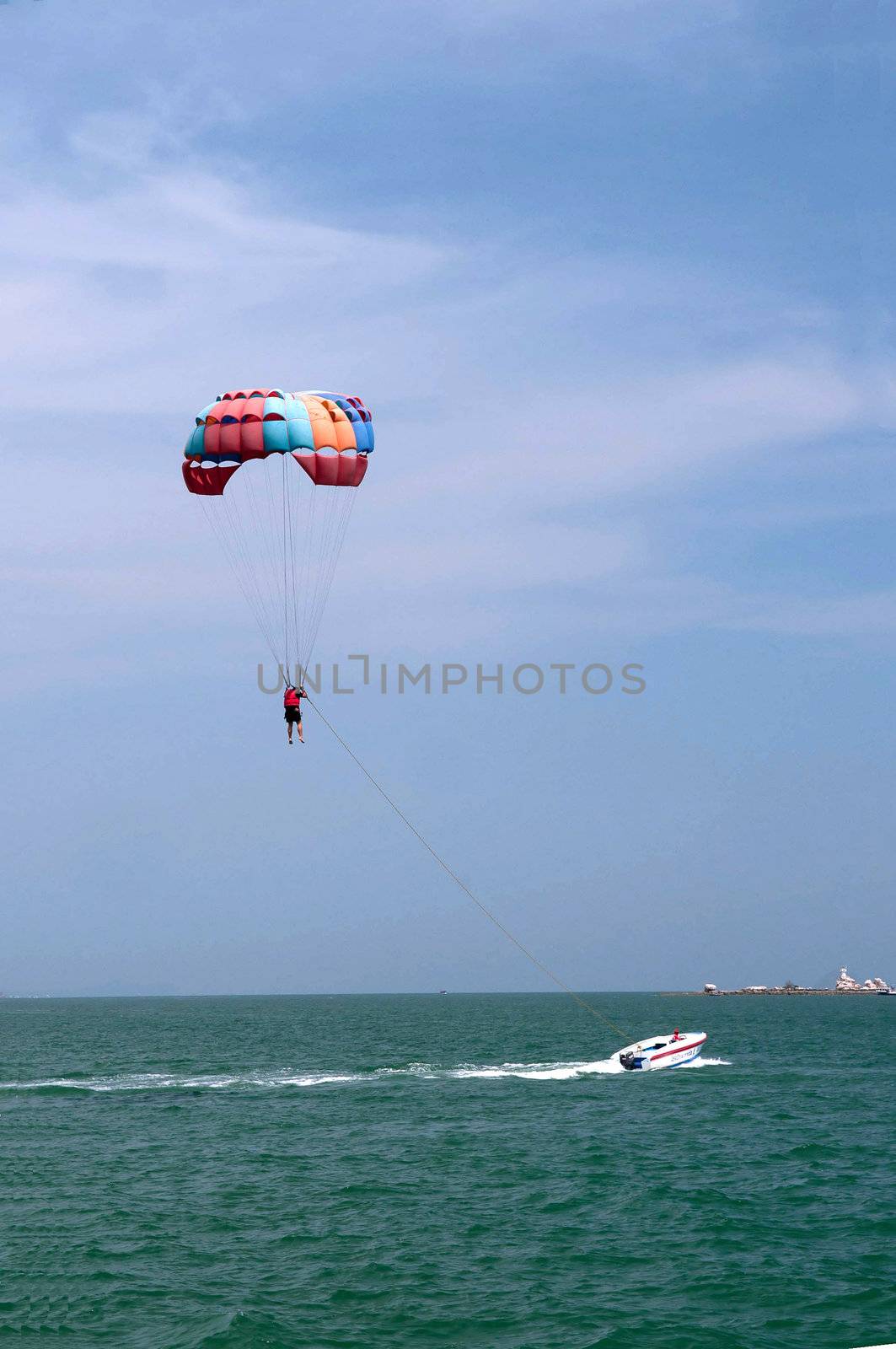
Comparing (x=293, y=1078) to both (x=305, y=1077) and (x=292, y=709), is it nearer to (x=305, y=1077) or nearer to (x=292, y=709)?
(x=305, y=1077)

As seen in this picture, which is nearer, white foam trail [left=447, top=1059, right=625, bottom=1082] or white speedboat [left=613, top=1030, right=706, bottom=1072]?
white foam trail [left=447, top=1059, right=625, bottom=1082]

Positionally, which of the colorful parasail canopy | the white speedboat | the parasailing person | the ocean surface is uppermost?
the colorful parasail canopy

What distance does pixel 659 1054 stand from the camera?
2162 inches

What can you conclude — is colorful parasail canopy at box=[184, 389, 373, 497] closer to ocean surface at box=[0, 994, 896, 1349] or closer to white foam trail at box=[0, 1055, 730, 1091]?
ocean surface at box=[0, 994, 896, 1349]

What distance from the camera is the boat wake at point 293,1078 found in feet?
166

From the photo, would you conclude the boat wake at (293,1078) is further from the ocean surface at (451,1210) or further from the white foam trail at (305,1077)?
the ocean surface at (451,1210)

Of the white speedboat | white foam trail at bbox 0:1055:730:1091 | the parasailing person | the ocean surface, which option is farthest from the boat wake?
the parasailing person

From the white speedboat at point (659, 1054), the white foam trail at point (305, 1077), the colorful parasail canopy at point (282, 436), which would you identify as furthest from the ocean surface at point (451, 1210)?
the colorful parasail canopy at point (282, 436)

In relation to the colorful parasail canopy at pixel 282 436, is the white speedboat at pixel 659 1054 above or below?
below

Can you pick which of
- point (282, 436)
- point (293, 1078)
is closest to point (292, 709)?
point (282, 436)

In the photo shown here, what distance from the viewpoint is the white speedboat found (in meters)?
54.6

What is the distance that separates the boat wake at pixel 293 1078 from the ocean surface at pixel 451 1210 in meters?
0.35

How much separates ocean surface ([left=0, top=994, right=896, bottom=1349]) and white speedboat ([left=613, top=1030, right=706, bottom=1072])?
1.37 meters

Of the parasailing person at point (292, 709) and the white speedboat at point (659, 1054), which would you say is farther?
the white speedboat at point (659, 1054)
